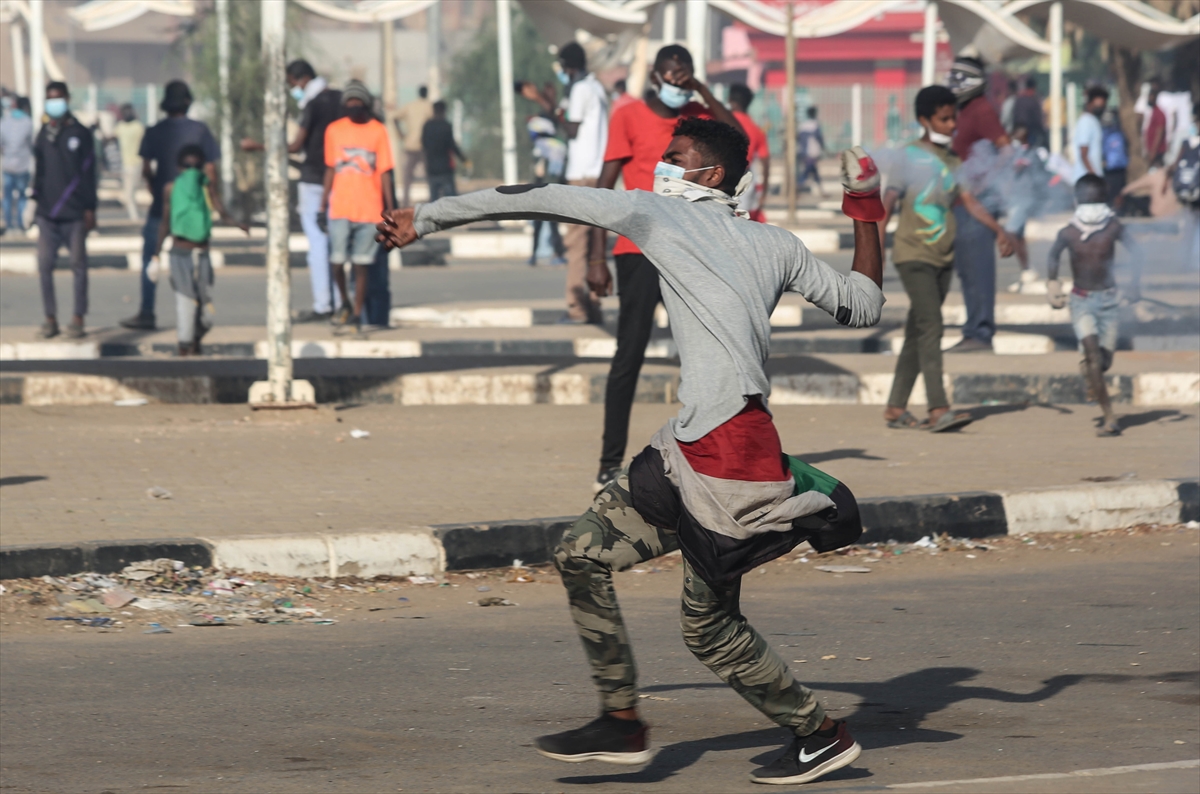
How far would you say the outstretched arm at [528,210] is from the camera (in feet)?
12.8

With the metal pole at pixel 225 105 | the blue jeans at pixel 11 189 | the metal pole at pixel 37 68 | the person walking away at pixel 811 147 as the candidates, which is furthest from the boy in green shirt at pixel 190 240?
the person walking away at pixel 811 147

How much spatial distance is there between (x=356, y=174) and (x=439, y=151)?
13.5 metres

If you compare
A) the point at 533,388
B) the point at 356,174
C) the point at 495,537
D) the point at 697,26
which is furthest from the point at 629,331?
the point at 697,26

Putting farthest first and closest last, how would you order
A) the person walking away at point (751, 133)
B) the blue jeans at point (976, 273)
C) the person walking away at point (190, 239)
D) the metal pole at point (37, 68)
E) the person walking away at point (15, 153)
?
the person walking away at point (15, 153), the metal pole at point (37, 68), the person walking away at point (751, 133), the blue jeans at point (976, 273), the person walking away at point (190, 239)

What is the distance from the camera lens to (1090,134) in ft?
69.9

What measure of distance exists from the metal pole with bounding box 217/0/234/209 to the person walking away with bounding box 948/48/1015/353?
14.0 metres

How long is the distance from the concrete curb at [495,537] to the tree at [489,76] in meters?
30.1

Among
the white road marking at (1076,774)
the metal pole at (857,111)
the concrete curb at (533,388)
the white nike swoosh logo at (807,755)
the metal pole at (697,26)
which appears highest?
the metal pole at (857,111)

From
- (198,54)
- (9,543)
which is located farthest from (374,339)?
(198,54)

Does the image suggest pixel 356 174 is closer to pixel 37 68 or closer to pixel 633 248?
pixel 633 248

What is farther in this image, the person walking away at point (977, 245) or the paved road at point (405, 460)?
the person walking away at point (977, 245)

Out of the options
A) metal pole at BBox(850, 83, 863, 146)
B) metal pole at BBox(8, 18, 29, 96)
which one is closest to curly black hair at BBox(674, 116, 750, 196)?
metal pole at BBox(8, 18, 29, 96)

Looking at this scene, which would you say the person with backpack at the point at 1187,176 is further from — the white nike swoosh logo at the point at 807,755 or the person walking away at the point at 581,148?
the white nike swoosh logo at the point at 807,755

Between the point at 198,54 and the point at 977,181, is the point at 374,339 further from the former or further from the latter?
the point at 198,54
